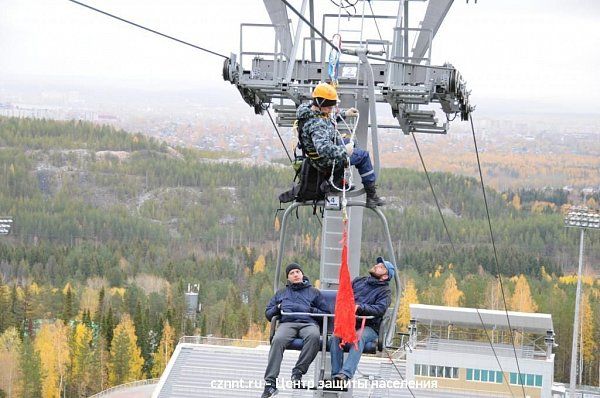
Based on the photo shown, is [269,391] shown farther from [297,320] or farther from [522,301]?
[522,301]

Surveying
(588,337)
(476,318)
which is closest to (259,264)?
(588,337)

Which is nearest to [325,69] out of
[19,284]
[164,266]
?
[19,284]

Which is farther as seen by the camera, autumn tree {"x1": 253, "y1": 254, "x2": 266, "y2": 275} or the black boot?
autumn tree {"x1": 253, "y1": 254, "x2": 266, "y2": 275}

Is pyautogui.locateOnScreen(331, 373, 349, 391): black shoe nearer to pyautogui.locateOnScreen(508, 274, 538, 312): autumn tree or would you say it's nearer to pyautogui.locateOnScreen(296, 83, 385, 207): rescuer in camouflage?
pyautogui.locateOnScreen(296, 83, 385, 207): rescuer in camouflage

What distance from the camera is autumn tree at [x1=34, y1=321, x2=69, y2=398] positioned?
5178 cm

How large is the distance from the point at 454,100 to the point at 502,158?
513 feet

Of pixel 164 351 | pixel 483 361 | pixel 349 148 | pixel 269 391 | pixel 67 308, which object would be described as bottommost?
pixel 164 351

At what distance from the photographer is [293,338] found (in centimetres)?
1165

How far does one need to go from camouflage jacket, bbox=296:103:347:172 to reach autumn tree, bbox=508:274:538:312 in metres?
57.6

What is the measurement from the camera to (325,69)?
1322 cm

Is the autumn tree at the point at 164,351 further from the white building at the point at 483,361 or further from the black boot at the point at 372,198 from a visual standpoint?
the black boot at the point at 372,198

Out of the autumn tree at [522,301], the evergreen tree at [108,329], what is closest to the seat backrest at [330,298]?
the evergreen tree at [108,329]

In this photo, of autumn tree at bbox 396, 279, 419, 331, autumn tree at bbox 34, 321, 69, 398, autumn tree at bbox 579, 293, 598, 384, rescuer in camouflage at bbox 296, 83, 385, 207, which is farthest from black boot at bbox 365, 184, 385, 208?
autumn tree at bbox 396, 279, 419, 331

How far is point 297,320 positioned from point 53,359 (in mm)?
43263
